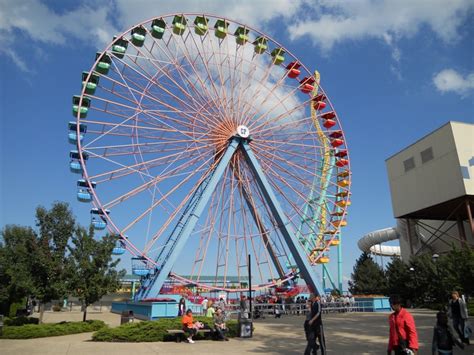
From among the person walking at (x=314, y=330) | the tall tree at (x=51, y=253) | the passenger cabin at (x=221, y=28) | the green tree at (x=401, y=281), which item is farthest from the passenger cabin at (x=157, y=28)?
the green tree at (x=401, y=281)

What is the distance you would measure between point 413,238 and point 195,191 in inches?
1017

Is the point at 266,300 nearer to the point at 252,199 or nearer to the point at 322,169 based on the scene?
the point at 252,199

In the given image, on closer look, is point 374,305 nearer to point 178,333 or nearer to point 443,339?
point 178,333

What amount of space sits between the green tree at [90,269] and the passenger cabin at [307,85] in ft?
60.6

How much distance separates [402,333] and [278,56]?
1027 inches

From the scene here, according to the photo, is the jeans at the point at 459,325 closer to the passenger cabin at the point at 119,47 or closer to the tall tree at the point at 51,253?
the tall tree at the point at 51,253

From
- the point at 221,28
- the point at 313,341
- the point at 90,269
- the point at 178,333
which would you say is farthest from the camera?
the point at 221,28

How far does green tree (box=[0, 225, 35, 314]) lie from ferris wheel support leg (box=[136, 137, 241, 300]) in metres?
6.65

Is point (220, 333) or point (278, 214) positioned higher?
point (278, 214)

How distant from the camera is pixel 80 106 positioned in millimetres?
22391

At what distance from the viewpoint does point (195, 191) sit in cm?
2462

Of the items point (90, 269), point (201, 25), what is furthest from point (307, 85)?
point (90, 269)

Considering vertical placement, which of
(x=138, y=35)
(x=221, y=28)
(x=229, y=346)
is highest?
(x=221, y=28)

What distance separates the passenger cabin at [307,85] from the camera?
29.9 m
